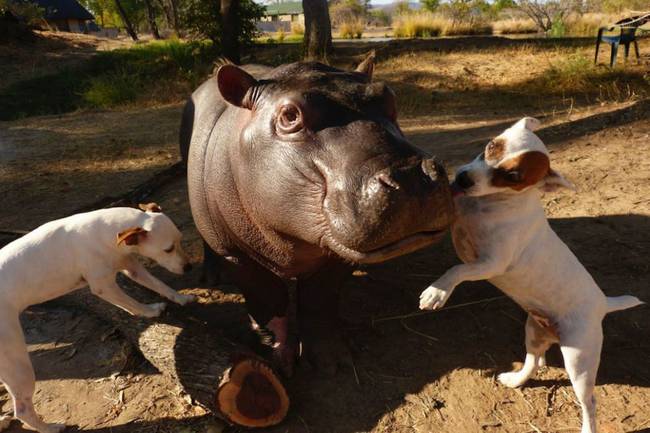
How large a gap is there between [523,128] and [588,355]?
1.12m

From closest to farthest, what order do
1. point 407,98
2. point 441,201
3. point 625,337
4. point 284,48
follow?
point 441,201 → point 625,337 → point 407,98 → point 284,48

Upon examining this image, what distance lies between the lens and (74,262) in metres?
2.93

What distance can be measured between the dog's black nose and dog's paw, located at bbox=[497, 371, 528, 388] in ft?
4.13

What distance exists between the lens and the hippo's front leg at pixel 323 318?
309cm

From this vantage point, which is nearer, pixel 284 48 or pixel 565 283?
pixel 565 283

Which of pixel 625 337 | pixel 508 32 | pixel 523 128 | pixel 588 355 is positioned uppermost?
pixel 508 32

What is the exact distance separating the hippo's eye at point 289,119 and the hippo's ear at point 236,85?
39 cm

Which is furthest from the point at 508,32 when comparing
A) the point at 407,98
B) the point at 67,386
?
the point at 67,386

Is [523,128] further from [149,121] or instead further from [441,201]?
[149,121]

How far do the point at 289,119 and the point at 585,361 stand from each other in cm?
183

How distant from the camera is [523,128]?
2268 millimetres

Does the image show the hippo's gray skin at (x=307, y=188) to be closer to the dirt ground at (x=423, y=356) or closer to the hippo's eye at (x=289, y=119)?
the hippo's eye at (x=289, y=119)

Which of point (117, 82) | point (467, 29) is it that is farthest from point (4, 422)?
point (467, 29)

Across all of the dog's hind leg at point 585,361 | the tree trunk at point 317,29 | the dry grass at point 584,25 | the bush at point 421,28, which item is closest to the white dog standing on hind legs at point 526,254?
the dog's hind leg at point 585,361
